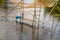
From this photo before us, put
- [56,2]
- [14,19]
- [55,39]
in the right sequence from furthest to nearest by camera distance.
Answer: [14,19], [55,39], [56,2]

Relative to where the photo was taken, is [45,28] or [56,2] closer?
[56,2]

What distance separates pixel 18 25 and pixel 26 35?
96 millimetres

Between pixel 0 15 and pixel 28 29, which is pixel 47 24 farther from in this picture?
pixel 0 15

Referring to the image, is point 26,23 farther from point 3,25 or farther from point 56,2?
point 56,2

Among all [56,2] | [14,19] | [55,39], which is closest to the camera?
[56,2]

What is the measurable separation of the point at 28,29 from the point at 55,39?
21 centimetres

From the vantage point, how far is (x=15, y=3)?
1026 millimetres

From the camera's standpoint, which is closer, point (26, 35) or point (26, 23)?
point (26, 35)

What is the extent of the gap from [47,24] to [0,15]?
294 millimetres

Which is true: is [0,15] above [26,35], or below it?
above

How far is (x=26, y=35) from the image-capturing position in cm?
115

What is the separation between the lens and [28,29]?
1.24 m

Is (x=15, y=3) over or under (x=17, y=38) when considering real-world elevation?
over

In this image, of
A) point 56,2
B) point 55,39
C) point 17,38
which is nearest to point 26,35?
point 17,38
